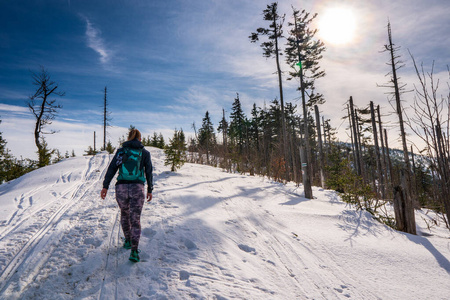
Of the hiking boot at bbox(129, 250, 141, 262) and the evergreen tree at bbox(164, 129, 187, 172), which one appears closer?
the hiking boot at bbox(129, 250, 141, 262)

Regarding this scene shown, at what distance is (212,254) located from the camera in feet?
10.4

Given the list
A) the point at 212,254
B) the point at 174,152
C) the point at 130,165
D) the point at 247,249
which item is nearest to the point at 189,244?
the point at 212,254

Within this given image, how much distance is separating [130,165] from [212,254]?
1930 millimetres

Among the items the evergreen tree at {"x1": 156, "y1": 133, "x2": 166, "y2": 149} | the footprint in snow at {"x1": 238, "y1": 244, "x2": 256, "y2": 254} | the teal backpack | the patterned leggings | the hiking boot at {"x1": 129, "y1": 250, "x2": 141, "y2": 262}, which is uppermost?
the evergreen tree at {"x1": 156, "y1": 133, "x2": 166, "y2": 149}

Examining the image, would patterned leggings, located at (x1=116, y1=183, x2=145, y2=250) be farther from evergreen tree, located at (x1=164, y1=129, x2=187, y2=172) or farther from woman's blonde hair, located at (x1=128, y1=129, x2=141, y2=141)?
evergreen tree, located at (x1=164, y1=129, x2=187, y2=172)

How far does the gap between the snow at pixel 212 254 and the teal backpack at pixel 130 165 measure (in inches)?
47.2

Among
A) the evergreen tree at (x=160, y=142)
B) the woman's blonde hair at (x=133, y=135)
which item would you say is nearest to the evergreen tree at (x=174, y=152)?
the woman's blonde hair at (x=133, y=135)

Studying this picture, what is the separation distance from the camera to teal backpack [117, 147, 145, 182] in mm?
3137

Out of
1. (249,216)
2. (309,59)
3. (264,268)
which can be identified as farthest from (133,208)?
(309,59)

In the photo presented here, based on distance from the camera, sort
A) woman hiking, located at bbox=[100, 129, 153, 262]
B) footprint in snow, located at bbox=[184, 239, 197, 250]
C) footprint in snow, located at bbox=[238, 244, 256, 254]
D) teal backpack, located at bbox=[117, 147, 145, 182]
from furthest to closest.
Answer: footprint in snow, located at bbox=[238, 244, 256, 254] < footprint in snow, located at bbox=[184, 239, 197, 250] < teal backpack, located at bbox=[117, 147, 145, 182] < woman hiking, located at bbox=[100, 129, 153, 262]

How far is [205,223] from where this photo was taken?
432cm

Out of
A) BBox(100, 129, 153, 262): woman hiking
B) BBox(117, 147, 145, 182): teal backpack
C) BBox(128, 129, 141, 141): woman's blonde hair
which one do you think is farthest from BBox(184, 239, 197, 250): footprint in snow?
BBox(128, 129, 141, 141): woman's blonde hair

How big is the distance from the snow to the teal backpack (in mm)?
1199

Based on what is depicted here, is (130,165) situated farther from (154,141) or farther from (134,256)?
(154,141)
